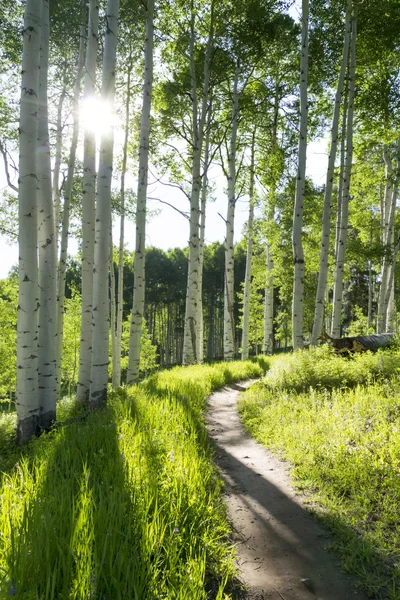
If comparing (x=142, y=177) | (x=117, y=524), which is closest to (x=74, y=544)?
(x=117, y=524)

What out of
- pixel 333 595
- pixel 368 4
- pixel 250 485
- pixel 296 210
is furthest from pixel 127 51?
pixel 333 595

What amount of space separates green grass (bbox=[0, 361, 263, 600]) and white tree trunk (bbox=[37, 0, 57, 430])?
182cm

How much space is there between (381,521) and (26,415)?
4.83 m

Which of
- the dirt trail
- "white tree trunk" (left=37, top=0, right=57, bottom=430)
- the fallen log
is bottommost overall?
the dirt trail

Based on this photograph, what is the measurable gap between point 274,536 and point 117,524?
1499 millimetres

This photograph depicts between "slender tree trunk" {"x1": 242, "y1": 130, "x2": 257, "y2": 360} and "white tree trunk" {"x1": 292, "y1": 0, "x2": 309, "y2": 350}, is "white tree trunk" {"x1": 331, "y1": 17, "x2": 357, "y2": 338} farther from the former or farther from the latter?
"slender tree trunk" {"x1": 242, "y1": 130, "x2": 257, "y2": 360}

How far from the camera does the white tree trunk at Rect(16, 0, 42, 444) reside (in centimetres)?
524

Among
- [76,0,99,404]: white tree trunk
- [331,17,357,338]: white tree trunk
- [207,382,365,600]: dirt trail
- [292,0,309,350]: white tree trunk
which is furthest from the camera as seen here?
[331,17,357,338]: white tree trunk

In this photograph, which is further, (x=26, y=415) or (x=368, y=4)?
(x=368, y=4)

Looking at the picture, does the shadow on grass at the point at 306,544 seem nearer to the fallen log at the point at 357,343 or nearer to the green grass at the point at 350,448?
the green grass at the point at 350,448

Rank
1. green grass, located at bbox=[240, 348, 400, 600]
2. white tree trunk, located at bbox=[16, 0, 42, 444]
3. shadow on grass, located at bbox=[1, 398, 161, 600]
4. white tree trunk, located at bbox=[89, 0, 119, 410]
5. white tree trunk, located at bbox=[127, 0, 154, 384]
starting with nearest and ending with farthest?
shadow on grass, located at bbox=[1, 398, 161, 600] < green grass, located at bbox=[240, 348, 400, 600] < white tree trunk, located at bbox=[16, 0, 42, 444] < white tree trunk, located at bbox=[89, 0, 119, 410] < white tree trunk, located at bbox=[127, 0, 154, 384]

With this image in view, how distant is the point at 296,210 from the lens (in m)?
10.3

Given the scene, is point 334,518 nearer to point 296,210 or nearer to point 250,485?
point 250,485

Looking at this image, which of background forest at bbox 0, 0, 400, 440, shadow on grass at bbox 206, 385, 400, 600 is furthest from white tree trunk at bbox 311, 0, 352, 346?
shadow on grass at bbox 206, 385, 400, 600
